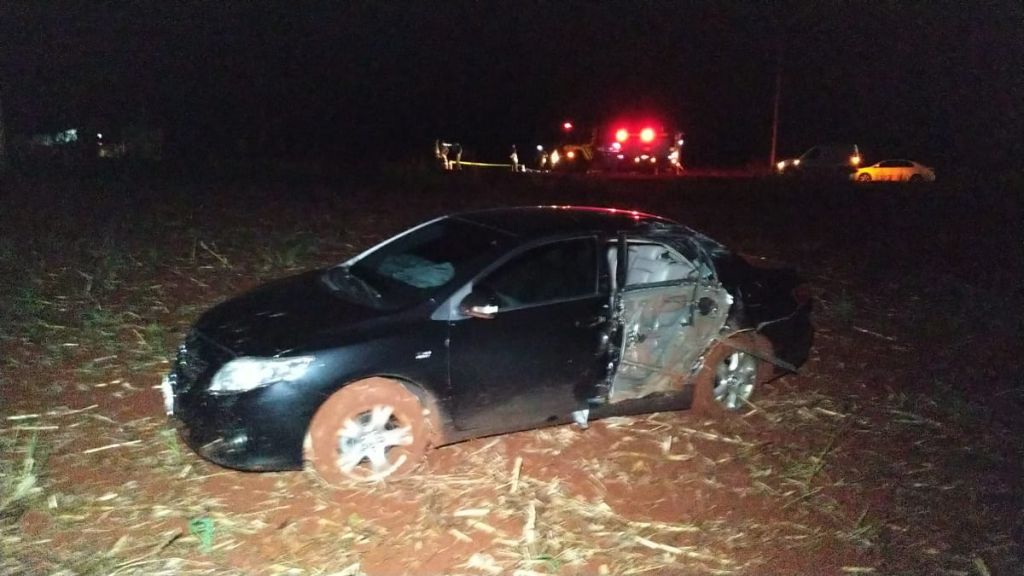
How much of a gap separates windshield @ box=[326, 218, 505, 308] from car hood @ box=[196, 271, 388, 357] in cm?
15

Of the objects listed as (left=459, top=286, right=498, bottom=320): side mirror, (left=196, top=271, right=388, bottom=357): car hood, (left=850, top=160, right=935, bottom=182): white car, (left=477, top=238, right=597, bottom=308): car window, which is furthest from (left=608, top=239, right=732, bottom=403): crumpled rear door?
(left=850, top=160, right=935, bottom=182): white car

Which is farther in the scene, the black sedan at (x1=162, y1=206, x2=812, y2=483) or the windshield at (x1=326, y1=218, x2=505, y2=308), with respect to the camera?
the windshield at (x1=326, y1=218, x2=505, y2=308)

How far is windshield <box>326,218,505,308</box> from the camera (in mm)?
5258

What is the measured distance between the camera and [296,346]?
4.70 metres

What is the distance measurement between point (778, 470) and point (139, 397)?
4.29 m

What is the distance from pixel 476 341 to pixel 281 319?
1.15m

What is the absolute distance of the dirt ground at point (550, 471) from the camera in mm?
4270

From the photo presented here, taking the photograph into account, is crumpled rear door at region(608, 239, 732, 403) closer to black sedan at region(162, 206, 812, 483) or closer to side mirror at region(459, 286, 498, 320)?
black sedan at region(162, 206, 812, 483)

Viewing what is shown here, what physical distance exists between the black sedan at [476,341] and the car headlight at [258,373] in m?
0.01

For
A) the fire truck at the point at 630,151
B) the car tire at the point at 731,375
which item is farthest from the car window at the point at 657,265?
the fire truck at the point at 630,151

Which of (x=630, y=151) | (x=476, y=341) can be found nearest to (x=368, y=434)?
(x=476, y=341)

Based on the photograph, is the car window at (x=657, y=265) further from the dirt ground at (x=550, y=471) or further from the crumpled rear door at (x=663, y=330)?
the dirt ground at (x=550, y=471)

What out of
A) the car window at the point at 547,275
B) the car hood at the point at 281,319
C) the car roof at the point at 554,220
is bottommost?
the car hood at the point at 281,319

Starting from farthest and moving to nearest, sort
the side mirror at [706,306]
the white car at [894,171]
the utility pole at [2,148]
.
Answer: the white car at [894,171]
the utility pole at [2,148]
the side mirror at [706,306]
